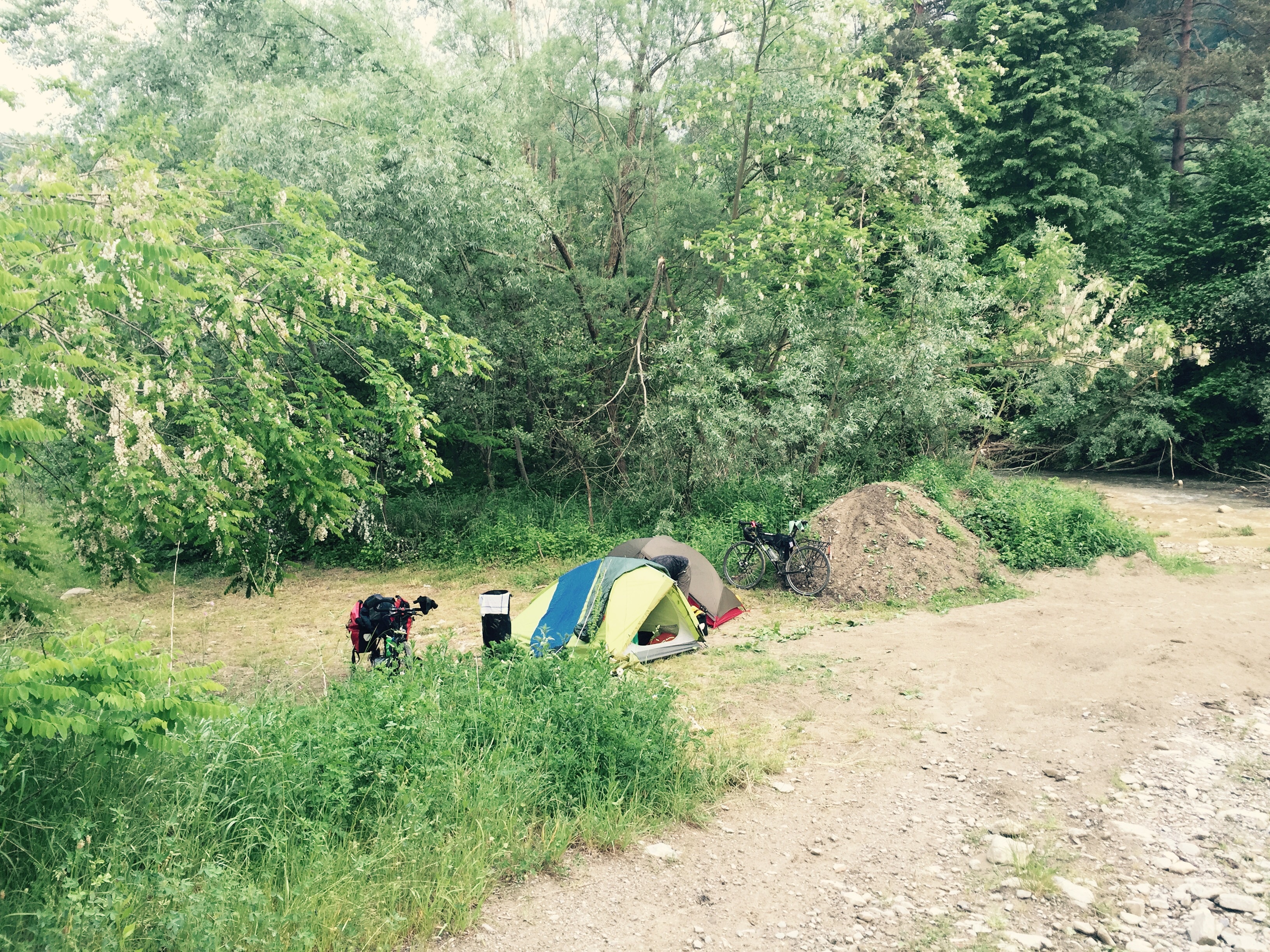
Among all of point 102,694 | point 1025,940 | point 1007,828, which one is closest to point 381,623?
point 102,694

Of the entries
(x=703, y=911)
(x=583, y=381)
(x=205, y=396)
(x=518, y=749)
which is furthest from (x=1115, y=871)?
(x=583, y=381)

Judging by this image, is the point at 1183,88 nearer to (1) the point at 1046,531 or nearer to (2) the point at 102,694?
(1) the point at 1046,531

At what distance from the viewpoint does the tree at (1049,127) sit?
20250 mm

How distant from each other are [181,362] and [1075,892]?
23.0 feet

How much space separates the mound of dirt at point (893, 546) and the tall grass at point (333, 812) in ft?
18.9

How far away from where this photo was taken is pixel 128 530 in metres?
6.64

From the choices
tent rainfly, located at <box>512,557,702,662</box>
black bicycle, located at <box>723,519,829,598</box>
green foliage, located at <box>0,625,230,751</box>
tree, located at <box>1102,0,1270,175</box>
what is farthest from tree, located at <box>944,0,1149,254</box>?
green foliage, located at <box>0,625,230,751</box>

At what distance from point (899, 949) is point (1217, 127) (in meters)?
28.2

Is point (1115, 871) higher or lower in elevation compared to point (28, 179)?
lower

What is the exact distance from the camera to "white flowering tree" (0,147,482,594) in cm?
472

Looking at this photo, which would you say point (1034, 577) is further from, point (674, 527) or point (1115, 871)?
point (1115, 871)

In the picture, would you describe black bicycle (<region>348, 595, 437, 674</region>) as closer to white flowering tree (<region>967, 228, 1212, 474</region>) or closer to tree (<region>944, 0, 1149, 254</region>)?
white flowering tree (<region>967, 228, 1212, 474</region>)

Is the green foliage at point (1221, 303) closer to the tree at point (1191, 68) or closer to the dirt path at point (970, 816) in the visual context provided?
the tree at point (1191, 68)

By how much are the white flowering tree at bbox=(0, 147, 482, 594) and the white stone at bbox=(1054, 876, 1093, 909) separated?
5.68 metres
